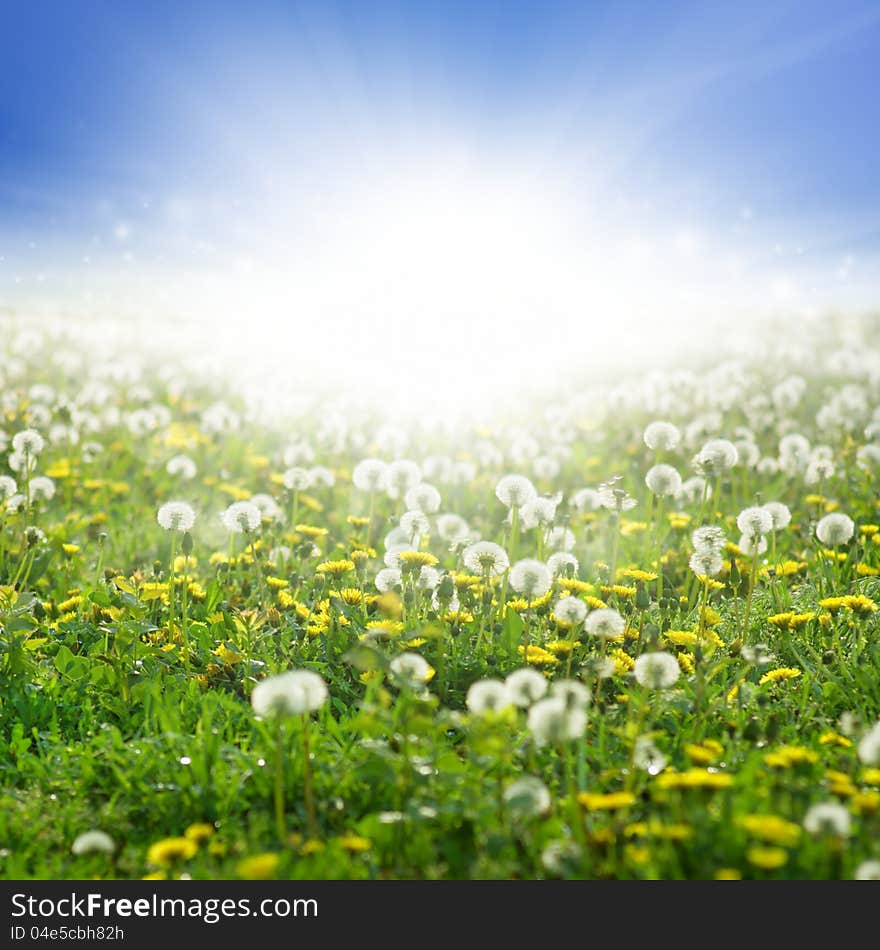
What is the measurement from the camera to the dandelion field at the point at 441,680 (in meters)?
2.24

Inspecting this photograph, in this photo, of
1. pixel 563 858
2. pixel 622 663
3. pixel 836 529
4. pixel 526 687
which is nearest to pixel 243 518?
pixel 622 663

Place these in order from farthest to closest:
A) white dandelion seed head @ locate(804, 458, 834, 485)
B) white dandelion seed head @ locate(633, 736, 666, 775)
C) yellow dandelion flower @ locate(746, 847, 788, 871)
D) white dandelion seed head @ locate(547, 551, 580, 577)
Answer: white dandelion seed head @ locate(804, 458, 834, 485)
white dandelion seed head @ locate(547, 551, 580, 577)
white dandelion seed head @ locate(633, 736, 666, 775)
yellow dandelion flower @ locate(746, 847, 788, 871)

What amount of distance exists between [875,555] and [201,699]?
3.27m

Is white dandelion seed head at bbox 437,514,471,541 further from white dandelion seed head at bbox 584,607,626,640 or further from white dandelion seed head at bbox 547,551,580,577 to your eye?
white dandelion seed head at bbox 584,607,626,640

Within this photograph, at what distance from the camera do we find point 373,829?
233cm

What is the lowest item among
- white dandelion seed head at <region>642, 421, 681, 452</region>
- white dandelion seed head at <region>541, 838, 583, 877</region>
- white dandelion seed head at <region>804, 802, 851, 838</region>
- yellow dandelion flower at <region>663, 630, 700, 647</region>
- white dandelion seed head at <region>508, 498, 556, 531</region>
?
white dandelion seed head at <region>541, 838, 583, 877</region>

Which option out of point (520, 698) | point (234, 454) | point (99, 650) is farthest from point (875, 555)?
point (234, 454)

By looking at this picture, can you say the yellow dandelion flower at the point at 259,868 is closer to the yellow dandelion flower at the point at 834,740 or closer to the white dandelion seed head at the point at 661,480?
the yellow dandelion flower at the point at 834,740

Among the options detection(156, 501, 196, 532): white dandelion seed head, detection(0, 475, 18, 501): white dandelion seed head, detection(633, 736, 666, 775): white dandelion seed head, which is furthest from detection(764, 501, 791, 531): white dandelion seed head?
detection(0, 475, 18, 501): white dandelion seed head

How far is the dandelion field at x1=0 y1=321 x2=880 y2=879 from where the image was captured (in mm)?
2238

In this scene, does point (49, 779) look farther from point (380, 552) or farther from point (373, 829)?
point (380, 552)

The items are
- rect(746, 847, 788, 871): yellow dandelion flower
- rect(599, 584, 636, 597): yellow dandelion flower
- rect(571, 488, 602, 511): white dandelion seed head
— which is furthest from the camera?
rect(571, 488, 602, 511): white dandelion seed head

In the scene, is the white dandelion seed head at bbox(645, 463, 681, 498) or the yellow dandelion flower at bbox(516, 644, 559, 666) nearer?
the yellow dandelion flower at bbox(516, 644, 559, 666)

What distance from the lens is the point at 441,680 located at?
129 inches
